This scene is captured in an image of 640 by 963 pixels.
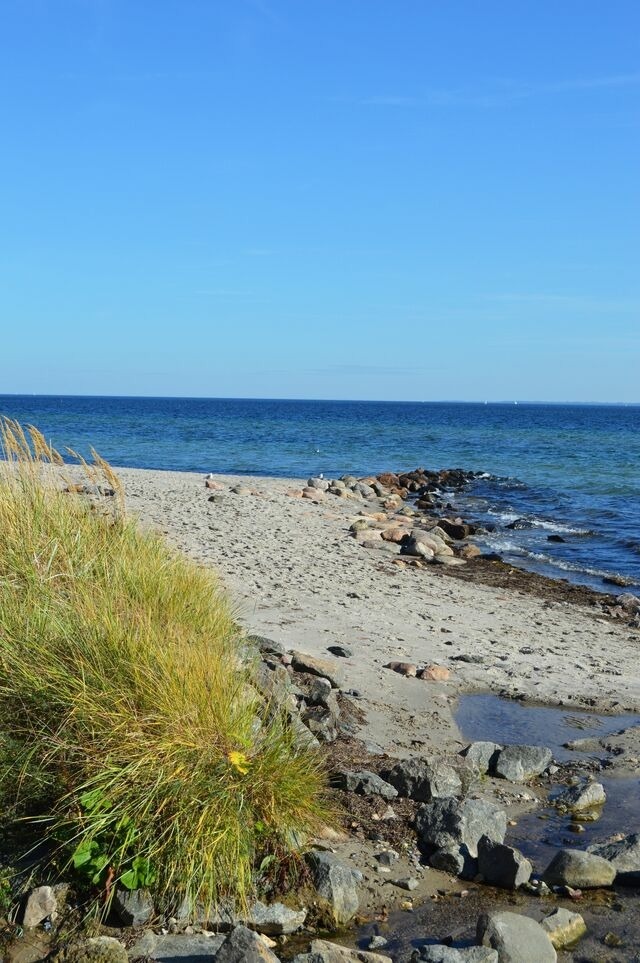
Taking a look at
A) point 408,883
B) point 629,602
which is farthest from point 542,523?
point 408,883

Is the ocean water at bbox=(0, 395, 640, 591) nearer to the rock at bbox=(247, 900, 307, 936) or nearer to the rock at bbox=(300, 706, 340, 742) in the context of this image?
Answer: the rock at bbox=(300, 706, 340, 742)

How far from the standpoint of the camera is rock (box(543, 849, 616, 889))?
5.23 meters

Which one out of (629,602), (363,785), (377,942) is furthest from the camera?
(629,602)

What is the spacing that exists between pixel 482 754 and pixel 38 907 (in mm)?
3727

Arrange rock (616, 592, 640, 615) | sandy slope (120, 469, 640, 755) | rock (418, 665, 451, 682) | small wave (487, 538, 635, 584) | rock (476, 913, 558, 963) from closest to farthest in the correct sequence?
rock (476, 913, 558, 963), sandy slope (120, 469, 640, 755), rock (418, 665, 451, 682), rock (616, 592, 640, 615), small wave (487, 538, 635, 584)

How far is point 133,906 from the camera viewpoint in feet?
14.7

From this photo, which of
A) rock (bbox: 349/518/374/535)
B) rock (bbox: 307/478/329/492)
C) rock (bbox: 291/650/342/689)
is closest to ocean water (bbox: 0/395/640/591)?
rock (bbox: 349/518/374/535)

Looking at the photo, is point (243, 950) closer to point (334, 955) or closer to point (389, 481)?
point (334, 955)

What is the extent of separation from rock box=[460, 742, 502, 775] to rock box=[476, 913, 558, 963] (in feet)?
7.80

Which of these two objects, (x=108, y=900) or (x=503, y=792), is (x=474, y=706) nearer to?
(x=503, y=792)

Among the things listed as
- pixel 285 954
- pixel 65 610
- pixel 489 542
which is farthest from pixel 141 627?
pixel 489 542

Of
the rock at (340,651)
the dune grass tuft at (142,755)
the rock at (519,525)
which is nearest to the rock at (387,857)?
the dune grass tuft at (142,755)

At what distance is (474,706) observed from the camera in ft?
28.4

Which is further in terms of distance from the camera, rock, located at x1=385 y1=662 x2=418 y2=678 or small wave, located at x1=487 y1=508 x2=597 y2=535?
small wave, located at x1=487 y1=508 x2=597 y2=535
